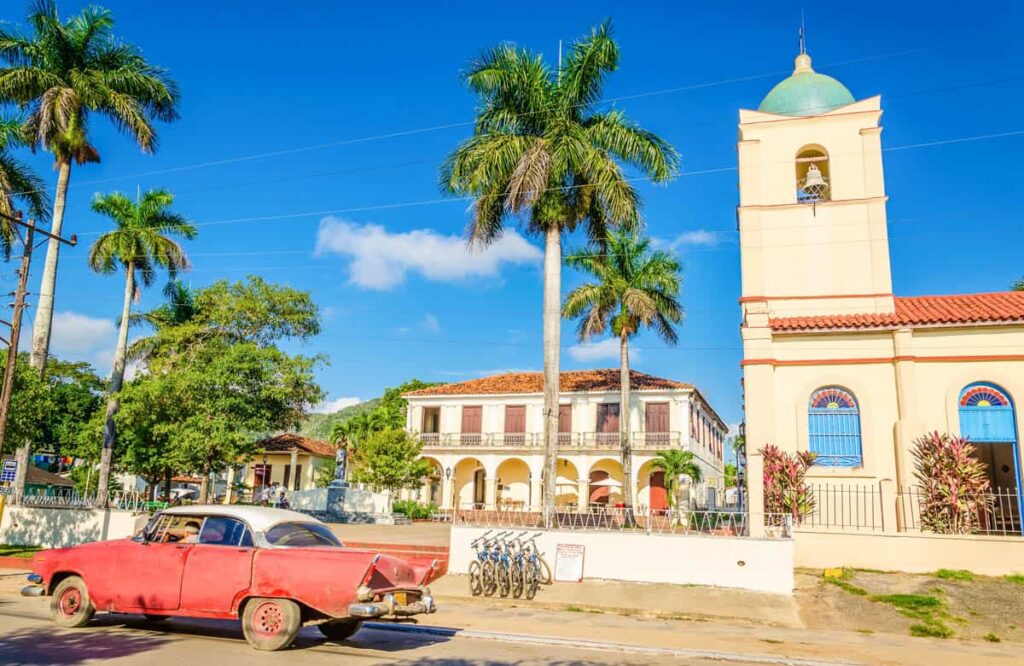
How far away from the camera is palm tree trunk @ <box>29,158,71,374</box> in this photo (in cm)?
2202

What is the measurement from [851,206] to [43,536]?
2436 cm

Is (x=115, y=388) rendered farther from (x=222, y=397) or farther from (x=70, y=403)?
(x=70, y=403)

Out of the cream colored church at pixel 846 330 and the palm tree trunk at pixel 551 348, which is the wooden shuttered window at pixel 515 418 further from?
the palm tree trunk at pixel 551 348

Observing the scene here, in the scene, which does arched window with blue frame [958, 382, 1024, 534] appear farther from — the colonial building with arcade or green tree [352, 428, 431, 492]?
green tree [352, 428, 431, 492]

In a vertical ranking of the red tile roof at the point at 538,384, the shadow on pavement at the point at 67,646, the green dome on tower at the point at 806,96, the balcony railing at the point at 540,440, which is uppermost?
the green dome on tower at the point at 806,96

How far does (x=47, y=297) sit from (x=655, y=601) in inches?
814

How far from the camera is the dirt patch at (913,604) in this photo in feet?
35.7

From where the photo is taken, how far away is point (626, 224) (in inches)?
715

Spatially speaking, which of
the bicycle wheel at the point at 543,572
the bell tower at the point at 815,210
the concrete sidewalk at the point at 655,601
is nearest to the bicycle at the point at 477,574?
the concrete sidewalk at the point at 655,601

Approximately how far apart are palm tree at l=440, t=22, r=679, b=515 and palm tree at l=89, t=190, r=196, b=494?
50.9 feet

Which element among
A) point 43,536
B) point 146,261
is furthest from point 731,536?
point 146,261

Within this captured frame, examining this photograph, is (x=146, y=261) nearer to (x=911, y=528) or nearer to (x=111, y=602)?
(x=111, y=602)

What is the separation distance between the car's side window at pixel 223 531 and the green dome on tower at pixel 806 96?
18.2m

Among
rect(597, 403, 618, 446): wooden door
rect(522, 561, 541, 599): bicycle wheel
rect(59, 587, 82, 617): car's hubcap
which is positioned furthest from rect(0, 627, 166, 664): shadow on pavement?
rect(597, 403, 618, 446): wooden door
